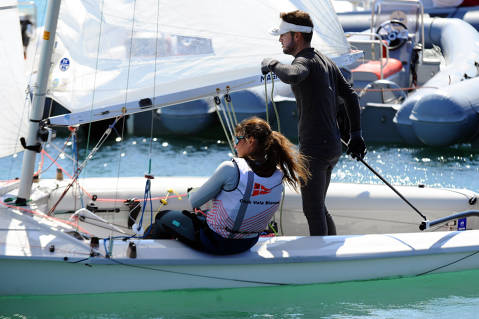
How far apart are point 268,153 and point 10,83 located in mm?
1534

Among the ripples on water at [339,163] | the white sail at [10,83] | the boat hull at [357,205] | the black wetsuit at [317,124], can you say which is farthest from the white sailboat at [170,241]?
the ripples on water at [339,163]

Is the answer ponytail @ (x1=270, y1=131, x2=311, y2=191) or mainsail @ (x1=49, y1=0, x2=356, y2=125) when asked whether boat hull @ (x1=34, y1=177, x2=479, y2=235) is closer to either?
mainsail @ (x1=49, y1=0, x2=356, y2=125)

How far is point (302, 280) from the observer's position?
13.4 ft

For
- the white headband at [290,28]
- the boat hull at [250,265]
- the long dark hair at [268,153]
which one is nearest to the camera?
the long dark hair at [268,153]

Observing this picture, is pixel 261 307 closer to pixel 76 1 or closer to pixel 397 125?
pixel 76 1

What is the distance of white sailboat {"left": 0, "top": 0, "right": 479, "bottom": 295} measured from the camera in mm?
3873

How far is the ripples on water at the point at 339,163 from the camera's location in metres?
8.94

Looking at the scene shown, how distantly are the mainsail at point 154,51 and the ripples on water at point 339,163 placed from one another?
4.27 metres

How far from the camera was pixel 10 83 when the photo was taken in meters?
4.20

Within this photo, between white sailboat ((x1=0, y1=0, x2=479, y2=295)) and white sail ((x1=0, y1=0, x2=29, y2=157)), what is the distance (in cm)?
16

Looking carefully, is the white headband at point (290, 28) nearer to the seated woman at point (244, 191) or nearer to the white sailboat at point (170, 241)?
the white sailboat at point (170, 241)

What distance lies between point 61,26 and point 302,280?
1944 mm

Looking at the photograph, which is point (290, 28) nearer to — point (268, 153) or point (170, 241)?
point (268, 153)

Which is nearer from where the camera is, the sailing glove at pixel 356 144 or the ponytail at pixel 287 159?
the ponytail at pixel 287 159
